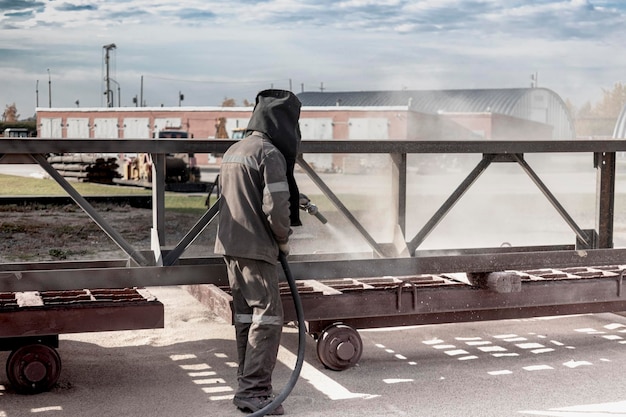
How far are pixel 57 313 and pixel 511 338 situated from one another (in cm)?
390

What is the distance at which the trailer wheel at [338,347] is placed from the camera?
6020mm

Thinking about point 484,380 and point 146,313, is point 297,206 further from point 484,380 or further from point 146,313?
point 484,380

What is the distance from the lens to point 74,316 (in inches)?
212

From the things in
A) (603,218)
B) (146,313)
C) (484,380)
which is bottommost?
(484,380)

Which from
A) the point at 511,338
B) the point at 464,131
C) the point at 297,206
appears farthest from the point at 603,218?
the point at 464,131

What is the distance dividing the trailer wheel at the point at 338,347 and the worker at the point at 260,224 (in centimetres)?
88

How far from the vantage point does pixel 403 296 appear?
6.23 meters

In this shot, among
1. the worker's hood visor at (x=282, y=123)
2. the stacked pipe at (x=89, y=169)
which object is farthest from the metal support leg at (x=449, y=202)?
the stacked pipe at (x=89, y=169)

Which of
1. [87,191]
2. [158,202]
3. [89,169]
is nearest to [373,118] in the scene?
[89,169]

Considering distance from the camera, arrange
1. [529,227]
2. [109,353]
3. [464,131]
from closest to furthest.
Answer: [109,353], [529,227], [464,131]

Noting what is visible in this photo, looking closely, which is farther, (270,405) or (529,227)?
(529,227)

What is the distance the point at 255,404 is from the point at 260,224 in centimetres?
109

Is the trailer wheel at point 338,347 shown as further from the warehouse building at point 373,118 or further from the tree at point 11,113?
the tree at point 11,113

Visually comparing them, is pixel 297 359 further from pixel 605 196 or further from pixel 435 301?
pixel 605 196
